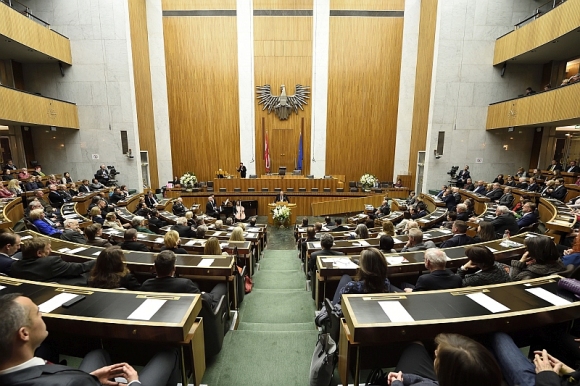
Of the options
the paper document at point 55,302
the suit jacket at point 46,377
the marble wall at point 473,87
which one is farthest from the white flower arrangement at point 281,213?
the suit jacket at point 46,377

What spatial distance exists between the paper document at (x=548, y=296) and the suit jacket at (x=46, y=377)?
8.70 feet

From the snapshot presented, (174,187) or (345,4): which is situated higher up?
(345,4)

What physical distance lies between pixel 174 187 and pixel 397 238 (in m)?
9.79

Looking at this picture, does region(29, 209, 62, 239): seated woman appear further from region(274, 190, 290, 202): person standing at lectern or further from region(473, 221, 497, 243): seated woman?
region(274, 190, 290, 202): person standing at lectern

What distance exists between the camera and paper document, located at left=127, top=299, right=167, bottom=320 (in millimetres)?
1862

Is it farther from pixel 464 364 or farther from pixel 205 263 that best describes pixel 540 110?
pixel 464 364

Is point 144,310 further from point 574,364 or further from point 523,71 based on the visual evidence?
point 523,71

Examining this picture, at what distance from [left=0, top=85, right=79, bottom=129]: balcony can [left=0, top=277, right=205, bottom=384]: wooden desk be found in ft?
30.8

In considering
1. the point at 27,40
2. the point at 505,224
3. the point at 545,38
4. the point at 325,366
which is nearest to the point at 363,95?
the point at 545,38

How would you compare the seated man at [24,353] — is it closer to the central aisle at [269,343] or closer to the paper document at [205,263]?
the central aisle at [269,343]

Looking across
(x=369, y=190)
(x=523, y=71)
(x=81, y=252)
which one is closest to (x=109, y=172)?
(x=81, y=252)

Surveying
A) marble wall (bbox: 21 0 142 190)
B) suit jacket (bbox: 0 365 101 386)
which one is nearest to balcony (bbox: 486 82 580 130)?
suit jacket (bbox: 0 365 101 386)

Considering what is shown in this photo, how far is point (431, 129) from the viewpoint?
1142 centimetres

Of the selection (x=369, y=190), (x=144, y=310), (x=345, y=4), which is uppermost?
(x=345, y=4)
